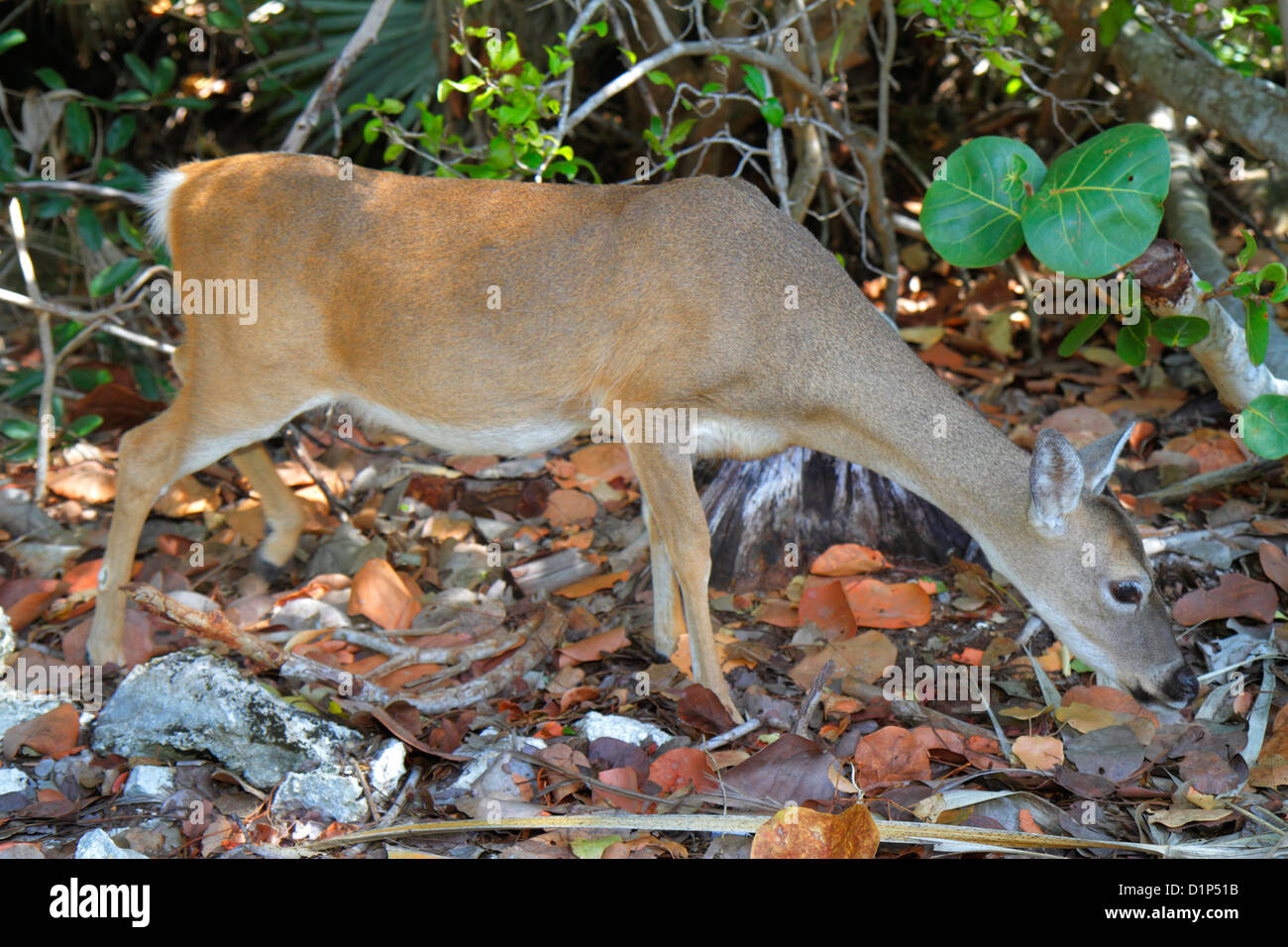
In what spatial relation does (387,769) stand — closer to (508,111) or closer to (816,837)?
(816,837)

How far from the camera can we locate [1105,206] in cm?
398

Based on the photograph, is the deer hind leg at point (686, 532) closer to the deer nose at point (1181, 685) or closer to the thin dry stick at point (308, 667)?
the thin dry stick at point (308, 667)

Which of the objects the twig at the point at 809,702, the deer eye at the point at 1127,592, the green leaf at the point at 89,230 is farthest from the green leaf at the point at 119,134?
the deer eye at the point at 1127,592

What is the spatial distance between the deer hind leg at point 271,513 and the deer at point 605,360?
0.64m

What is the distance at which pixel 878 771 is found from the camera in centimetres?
409

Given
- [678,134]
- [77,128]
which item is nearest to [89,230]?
[77,128]

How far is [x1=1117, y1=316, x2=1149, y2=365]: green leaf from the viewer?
4.63 metres

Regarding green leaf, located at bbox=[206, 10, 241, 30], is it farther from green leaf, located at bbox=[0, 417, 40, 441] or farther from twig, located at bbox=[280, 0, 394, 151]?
green leaf, located at bbox=[0, 417, 40, 441]

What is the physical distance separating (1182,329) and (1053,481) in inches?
29.6

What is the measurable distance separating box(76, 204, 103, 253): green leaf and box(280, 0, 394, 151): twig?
149 cm

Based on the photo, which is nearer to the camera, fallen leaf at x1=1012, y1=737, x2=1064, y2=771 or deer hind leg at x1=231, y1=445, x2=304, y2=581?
fallen leaf at x1=1012, y1=737, x2=1064, y2=771

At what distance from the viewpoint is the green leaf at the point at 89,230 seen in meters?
6.68

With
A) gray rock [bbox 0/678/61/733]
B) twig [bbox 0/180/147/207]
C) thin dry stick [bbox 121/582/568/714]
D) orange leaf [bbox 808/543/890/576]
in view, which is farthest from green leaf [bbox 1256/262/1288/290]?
twig [bbox 0/180/147/207]

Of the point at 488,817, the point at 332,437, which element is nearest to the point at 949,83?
the point at 332,437
